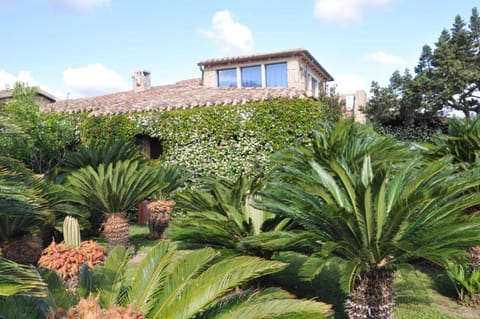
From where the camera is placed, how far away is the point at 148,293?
3463mm

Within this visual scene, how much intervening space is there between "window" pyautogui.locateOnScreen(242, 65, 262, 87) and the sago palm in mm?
17893

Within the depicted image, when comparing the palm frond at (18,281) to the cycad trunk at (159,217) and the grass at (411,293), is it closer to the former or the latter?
the grass at (411,293)

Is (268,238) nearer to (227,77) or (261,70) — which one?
(261,70)

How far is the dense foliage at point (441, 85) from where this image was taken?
20.6 metres

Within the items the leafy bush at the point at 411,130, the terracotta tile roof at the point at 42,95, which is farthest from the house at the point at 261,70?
the terracotta tile roof at the point at 42,95

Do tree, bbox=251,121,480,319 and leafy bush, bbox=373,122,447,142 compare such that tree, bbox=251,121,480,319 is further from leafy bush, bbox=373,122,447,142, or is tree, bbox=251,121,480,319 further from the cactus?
leafy bush, bbox=373,122,447,142

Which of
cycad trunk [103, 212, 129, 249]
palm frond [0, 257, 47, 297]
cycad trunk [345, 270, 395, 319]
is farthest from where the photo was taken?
cycad trunk [103, 212, 129, 249]

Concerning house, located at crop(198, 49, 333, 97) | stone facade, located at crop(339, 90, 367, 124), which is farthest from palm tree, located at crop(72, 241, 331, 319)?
stone facade, located at crop(339, 90, 367, 124)

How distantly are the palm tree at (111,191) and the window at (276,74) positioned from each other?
541 inches

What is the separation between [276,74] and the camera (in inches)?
856

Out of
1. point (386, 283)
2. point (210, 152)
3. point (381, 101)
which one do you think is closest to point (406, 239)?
point (386, 283)

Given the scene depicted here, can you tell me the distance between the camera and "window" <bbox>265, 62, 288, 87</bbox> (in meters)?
21.6

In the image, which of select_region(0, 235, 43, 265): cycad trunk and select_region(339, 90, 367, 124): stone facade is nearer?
select_region(0, 235, 43, 265): cycad trunk

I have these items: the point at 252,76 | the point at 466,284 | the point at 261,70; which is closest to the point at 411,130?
the point at 261,70
